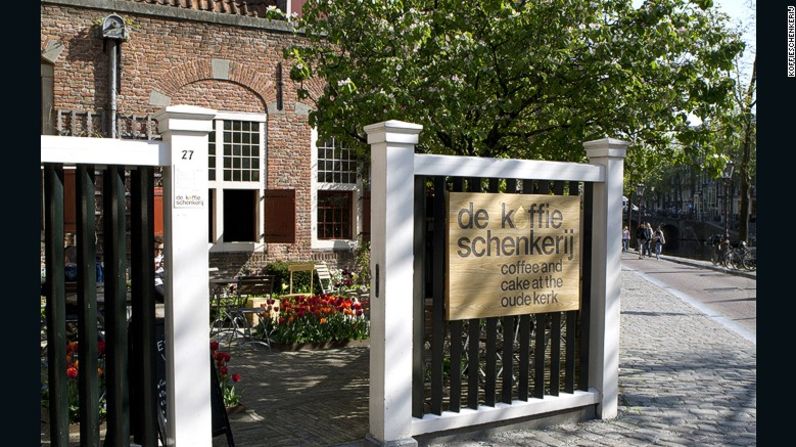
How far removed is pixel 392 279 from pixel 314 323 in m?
4.63

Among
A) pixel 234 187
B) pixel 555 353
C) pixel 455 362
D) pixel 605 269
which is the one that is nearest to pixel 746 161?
pixel 234 187

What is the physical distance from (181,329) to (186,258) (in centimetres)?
41

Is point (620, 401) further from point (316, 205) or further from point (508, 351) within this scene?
point (316, 205)

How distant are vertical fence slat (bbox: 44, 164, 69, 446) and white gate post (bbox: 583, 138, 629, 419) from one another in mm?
4082

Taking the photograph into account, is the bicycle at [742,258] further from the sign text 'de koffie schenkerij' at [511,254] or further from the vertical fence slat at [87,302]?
the vertical fence slat at [87,302]

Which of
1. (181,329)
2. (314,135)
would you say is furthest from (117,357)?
(314,135)

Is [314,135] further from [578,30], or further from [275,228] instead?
[578,30]

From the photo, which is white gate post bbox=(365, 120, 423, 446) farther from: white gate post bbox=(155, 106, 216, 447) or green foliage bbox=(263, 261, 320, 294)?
green foliage bbox=(263, 261, 320, 294)

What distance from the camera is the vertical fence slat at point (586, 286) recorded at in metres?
6.28

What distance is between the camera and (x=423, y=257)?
17.5 feet

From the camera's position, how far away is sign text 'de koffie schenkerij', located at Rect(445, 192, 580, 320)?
5.45m

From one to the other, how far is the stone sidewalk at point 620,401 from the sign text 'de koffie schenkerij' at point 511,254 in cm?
102

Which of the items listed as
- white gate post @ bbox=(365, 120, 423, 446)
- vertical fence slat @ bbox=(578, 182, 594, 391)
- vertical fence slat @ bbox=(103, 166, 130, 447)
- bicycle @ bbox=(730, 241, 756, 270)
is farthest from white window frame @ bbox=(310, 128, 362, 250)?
bicycle @ bbox=(730, 241, 756, 270)

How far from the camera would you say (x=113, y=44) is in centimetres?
1423
